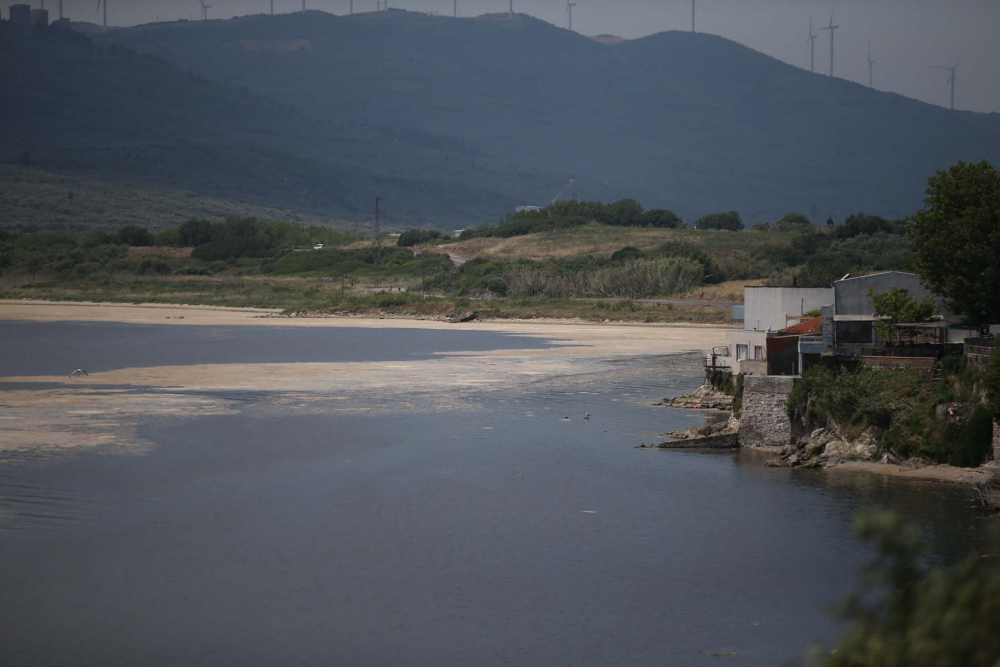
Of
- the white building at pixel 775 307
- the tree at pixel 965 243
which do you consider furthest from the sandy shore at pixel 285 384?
the tree at pixel 965 243

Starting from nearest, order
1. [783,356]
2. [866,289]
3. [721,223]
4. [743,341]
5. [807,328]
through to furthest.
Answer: [783,356] → [807,328] → [866,289] → [743,341] → [721,223]

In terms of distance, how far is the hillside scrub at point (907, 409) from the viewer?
1069 inches

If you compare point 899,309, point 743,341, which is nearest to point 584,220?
point 743,341

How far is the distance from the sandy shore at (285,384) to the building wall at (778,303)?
33.8 feet

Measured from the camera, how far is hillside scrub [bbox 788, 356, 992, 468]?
1069 inches

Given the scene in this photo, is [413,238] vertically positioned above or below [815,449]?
above

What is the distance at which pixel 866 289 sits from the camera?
125 ft

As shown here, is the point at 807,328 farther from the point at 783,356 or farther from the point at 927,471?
the point at 927,471

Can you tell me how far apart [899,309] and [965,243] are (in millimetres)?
2834

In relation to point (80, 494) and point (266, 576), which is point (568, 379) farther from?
point (266, 576)

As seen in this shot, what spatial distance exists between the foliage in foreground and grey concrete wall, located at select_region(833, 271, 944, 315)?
31.2 meters

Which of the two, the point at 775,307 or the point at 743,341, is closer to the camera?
the point at 743,341

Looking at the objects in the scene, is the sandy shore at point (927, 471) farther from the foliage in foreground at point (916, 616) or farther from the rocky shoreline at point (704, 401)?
the foliage in foreground at point (916, 616)

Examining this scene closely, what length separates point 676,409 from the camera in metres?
40.8
